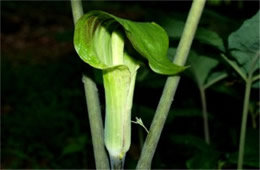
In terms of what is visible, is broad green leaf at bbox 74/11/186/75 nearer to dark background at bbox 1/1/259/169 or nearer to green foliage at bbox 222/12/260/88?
dark background at bbox 1/1/259/169

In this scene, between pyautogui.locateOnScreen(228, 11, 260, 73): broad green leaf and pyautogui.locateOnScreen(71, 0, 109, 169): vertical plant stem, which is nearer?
pyautogui.locateOnScreen(71, 0, 109, 169): vertical plant stem

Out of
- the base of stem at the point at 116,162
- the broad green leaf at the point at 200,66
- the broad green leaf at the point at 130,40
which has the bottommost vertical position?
the broad green leaf at the point at 200,66

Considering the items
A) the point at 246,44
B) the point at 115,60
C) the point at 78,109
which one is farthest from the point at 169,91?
the point at 78,109

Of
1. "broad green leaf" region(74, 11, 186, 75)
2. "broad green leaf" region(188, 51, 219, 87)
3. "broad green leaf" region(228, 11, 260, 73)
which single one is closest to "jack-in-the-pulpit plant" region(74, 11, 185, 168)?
"broad green leaf" region(74, 11, 186, 75)

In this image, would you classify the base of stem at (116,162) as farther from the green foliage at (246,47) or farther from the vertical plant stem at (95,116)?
the green foliage at (246,47)

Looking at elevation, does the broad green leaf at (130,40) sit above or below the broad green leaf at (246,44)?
above

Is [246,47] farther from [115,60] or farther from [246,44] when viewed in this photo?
[115,60]

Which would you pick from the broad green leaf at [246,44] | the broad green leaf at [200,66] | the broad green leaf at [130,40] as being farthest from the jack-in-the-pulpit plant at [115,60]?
the broad green leaf at [200,66]
